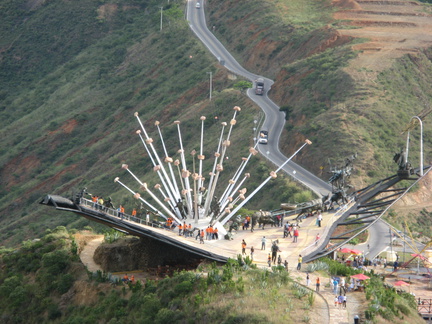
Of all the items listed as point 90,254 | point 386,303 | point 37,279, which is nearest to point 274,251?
point 386,303

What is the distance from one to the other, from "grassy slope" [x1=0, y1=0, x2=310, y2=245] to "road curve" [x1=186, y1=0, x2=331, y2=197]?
211cm

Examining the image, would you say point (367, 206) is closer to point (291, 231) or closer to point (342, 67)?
point (291, 231)

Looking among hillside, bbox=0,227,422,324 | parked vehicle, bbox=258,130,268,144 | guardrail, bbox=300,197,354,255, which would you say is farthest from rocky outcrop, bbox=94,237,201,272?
parked vehicle, bbox=258,130,268,144

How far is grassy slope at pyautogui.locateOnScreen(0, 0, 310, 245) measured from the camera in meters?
122

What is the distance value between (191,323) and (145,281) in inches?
394

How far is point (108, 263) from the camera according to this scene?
220 ft

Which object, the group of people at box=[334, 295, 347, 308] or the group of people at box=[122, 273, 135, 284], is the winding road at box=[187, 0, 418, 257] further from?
the group of people at box=[334, 295, 347, 308]

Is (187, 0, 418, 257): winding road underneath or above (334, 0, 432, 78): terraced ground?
underneath

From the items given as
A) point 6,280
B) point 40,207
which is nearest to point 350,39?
point 40,207

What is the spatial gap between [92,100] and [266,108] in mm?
44140

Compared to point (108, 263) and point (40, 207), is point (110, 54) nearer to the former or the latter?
point (40, 207)

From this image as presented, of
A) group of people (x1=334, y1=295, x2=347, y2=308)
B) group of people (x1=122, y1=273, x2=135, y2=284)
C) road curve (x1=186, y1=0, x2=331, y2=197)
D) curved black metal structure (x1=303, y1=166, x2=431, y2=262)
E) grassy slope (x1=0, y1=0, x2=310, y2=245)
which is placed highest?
group of people (x1=334, y1=295, x2=347, y2=308)

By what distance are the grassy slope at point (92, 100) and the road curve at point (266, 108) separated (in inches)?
83.3

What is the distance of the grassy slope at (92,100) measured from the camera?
122 metres
